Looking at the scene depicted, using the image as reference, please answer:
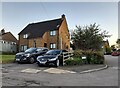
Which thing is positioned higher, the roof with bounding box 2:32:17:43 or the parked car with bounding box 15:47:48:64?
the roof with bounding box 2:32:17:43

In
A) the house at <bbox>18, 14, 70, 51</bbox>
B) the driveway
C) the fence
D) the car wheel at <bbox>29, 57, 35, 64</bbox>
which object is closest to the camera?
the driveway

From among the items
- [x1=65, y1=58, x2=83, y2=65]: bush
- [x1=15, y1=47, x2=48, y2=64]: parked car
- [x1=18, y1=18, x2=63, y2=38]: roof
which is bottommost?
[x1=65, y1=58, x2=83, y2=65]: bush

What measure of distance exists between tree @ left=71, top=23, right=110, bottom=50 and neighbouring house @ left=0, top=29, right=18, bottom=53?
20343 millimetres

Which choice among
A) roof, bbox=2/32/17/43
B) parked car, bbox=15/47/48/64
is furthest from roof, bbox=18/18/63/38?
parked car, bbox=15/47/48/64

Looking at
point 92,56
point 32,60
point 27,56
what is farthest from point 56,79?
point 92,56

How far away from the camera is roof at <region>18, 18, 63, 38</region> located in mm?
43312

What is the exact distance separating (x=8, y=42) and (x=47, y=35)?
11.9 meters

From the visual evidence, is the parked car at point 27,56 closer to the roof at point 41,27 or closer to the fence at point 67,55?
the fence at point 67,55

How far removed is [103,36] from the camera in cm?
3312

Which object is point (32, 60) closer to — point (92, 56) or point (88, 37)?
point (92, 56)

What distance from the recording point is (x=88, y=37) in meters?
32.0

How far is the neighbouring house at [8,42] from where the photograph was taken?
4725cm

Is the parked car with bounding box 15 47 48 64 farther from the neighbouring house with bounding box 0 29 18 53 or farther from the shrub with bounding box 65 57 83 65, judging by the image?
the neighbouring house with bounding box 0 29 18 53

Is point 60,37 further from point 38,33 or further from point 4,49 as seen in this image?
point 4,49
